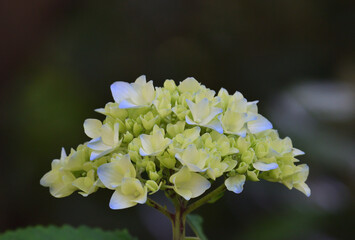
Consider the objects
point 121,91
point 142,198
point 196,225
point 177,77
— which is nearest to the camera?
point 142,198

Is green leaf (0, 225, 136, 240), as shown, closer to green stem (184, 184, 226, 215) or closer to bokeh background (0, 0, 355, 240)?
green stem (184, 184, 226, 215)

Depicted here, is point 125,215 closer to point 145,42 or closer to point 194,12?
point 145,42

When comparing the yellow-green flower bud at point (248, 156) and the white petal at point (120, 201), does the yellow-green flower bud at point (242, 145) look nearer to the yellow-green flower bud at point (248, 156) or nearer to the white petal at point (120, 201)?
the yellow-green flower bud at point (248, 156)

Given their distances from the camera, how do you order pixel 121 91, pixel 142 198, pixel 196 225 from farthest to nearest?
pixel 196 225 → pixel 121 91 → pixel 142 198

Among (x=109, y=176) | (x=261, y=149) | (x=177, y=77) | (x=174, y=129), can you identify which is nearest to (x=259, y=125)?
(x=261, y=149)

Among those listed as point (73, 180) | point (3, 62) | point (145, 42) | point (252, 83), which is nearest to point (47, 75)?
point (3, 62)

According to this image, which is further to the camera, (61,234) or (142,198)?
(61,234)

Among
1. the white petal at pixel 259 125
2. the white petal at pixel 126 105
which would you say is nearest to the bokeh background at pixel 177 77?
the white petal at pixel 259 125

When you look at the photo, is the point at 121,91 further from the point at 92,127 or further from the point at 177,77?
the point at 177,77
